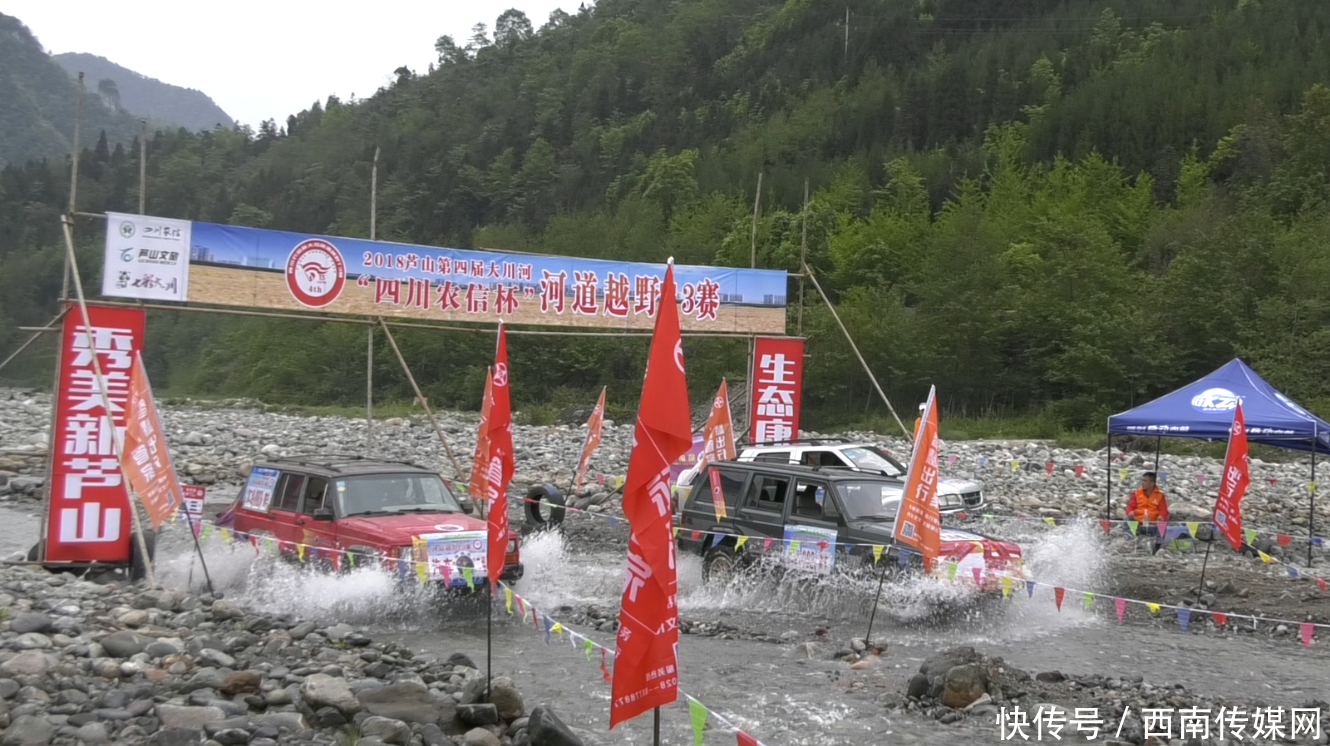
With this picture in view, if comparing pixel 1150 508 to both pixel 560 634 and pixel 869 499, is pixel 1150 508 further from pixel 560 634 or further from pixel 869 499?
pixel 560 634

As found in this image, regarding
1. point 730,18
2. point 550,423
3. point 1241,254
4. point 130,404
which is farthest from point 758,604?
point 730,18

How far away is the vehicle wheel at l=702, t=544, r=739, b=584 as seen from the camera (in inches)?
508

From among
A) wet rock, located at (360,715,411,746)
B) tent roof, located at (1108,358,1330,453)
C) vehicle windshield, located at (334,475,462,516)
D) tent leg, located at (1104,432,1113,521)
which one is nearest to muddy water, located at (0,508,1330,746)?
vehicle windshield, located at (334,475,462,516)

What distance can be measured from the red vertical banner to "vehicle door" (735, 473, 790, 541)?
21.9 feet

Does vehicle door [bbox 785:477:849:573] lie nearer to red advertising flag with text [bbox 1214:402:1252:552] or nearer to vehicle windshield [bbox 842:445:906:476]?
red advertising flag with text [bbox 1214:402:1252:552]

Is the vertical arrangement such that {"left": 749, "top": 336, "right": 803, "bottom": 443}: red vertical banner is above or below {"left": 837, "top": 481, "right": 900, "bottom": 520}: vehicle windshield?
above

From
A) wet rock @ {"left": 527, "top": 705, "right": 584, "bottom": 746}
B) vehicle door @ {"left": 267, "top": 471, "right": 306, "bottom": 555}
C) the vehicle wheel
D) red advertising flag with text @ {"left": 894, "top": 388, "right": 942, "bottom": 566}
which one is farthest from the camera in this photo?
the vehicle wheel

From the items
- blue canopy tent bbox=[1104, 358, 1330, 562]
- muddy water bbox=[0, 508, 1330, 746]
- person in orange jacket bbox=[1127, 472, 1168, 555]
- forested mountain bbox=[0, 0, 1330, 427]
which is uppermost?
forested mountain bbox=[0, 0, 1330, 427]

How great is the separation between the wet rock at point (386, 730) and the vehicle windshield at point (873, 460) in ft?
37.9

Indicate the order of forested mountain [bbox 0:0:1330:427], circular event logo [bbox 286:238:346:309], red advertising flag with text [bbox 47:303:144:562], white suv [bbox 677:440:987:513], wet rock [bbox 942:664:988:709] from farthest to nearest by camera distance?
forested mountain [bbox 0:0:1330:427] → white suv [bbox 677:440:987:513] → circular event logo [bbox 286:238:346:309] → red advertising flag with text [bbox 47:303:144:562] → wet rock [bbox 942:664:988:709]

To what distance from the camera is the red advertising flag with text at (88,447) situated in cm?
1209

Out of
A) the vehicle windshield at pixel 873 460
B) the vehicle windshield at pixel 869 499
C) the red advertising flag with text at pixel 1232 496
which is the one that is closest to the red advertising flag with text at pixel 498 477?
the vehicle windshield at pixel 869 499

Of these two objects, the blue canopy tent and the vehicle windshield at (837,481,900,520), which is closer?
the vehicle windshield at (837,481,900,520)

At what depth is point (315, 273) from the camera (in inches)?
630
